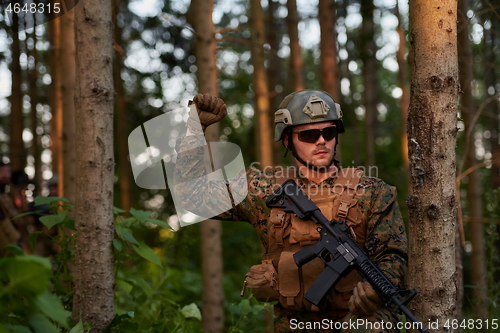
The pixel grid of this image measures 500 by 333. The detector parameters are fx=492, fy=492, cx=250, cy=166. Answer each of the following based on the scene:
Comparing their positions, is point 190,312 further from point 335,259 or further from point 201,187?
point 335,259

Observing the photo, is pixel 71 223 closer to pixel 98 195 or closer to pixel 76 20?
pixel 98 195

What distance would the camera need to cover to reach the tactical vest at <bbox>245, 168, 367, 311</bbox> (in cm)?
309

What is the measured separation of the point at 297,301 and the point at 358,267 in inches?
19.1

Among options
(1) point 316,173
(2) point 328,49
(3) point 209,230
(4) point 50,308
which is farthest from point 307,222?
(2) point 328,49

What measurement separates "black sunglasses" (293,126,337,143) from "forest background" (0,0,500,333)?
722 mm

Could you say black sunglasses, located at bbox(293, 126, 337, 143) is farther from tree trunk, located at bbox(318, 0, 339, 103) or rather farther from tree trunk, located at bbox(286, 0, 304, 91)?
tree trunk, located at bbox(286, 0, 304, 91)

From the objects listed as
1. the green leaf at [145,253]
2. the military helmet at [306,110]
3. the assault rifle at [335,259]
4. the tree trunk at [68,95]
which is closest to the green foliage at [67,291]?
the green leaf at [145,253]

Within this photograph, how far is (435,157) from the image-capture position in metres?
2.63

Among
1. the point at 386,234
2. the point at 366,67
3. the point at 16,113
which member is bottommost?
the point at 386,234

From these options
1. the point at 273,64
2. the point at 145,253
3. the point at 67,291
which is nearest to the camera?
the point at 145,253

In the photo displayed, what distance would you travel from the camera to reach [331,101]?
3.49 m

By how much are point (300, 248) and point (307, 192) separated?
1.30 feet

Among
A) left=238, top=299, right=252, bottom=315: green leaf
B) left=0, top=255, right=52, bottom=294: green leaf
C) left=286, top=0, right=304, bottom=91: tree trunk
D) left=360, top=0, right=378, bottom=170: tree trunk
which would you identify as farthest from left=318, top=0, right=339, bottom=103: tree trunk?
left=0, top=255, right=52, bottom=294: green leaf

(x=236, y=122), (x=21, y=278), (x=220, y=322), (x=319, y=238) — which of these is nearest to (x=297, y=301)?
(x=319, y=238)
